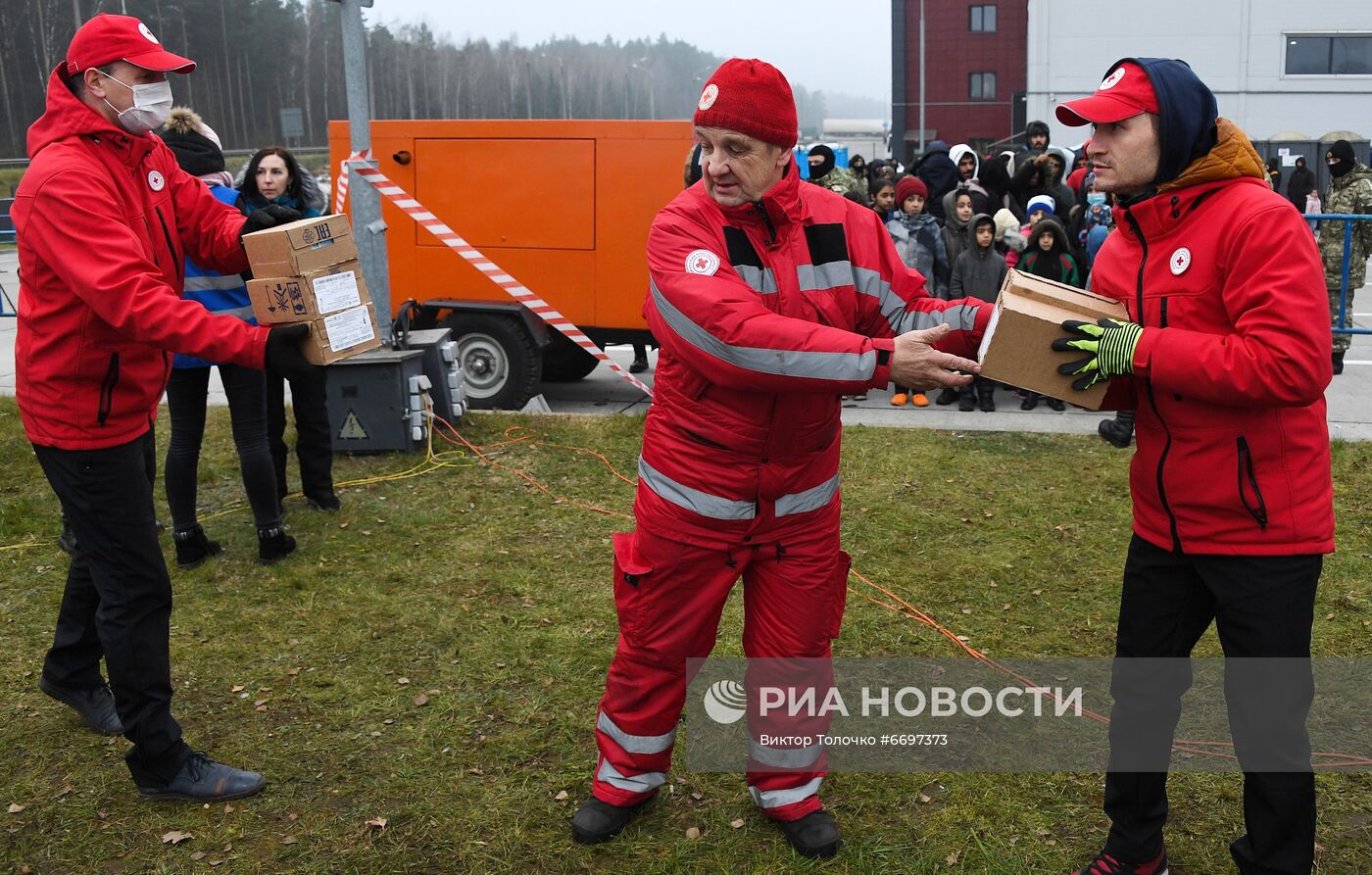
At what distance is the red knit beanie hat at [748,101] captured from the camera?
2.88 meters

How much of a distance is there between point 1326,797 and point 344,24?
24.7 ft

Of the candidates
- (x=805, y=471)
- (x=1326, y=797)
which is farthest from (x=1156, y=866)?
(x=805, y=471)

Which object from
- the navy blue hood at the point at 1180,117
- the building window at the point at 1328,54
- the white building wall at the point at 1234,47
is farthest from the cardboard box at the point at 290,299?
the building window at the point at 1328,54

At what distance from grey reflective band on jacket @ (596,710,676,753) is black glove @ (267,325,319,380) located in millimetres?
1303

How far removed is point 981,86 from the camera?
175 feet

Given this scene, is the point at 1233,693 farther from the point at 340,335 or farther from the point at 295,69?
the point at 295,69

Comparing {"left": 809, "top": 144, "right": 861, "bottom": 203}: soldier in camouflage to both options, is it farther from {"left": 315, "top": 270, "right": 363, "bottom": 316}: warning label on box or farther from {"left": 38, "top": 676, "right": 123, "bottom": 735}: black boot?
{"left": 38, "top": 676, "right": 123, "bottom": 735}: black boot

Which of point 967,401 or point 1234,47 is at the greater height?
point 1234,47

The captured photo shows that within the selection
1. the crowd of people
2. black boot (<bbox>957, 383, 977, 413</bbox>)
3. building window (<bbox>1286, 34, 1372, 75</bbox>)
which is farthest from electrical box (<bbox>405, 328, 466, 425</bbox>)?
building window (<bbox>1286, 34, 1372, 75</bbox>)

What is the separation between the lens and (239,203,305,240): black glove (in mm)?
3770

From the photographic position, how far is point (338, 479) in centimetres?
717

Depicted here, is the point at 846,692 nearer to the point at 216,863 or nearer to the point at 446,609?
the point at 446,609

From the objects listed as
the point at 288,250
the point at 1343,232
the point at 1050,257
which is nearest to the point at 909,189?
the point at 1050,257

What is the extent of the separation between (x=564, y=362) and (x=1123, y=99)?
7898mm
